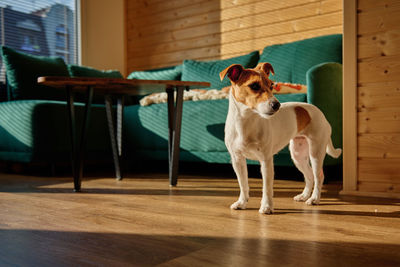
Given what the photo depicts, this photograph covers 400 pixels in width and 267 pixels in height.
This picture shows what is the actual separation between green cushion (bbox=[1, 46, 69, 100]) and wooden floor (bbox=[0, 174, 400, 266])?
4.93 ft

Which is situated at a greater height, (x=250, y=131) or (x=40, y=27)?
(x=40, y=27)

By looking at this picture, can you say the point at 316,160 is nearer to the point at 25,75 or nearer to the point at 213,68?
the point at 213,68

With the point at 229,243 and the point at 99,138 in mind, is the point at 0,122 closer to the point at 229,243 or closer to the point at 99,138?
the point at 99,138

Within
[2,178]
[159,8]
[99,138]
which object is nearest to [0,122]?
[2,178]

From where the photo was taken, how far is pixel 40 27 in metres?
4.39

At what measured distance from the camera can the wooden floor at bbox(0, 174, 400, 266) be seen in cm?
100

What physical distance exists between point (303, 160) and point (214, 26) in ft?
8.89

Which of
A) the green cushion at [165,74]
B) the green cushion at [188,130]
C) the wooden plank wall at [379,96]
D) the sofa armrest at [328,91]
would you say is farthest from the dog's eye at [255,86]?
the green cushion at [165,74]

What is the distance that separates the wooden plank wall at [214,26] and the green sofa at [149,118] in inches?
17.0

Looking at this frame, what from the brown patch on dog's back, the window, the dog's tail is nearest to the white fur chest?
the brown patch on dog's back

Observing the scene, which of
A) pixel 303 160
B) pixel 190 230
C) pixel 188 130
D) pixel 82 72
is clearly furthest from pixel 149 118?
pixel 190 230

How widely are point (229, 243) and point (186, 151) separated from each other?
1.80 metres

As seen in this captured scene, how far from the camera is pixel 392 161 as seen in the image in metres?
1.86

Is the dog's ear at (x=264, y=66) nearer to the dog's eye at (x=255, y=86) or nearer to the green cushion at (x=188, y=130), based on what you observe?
the dog's eye at (x=255, y=86)
